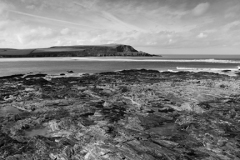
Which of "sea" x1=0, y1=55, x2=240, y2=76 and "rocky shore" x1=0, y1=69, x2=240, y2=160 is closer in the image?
"rocky shore" x1=0, y1=69, x2=240, y2=160

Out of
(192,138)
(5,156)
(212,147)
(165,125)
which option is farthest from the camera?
(165,125)

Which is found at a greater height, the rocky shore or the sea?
the sea

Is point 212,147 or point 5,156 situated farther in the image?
point 212,147

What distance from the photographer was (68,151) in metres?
9.27

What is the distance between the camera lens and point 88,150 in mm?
9344

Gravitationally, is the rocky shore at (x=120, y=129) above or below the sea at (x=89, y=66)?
below

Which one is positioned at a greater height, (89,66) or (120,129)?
(89,66)

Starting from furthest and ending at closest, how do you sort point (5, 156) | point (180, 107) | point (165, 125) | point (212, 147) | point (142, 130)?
point (180, 107) < point (165, 125) < point (142, 130) < point (212, 147) < point (5, 156)

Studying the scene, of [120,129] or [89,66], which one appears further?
[89,66]

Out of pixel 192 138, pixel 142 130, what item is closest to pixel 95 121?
pixel 142 130

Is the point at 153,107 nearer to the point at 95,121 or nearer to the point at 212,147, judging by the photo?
the point at 95,121

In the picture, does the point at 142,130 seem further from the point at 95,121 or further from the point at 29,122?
the point at 29,122

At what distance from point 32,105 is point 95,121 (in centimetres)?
858

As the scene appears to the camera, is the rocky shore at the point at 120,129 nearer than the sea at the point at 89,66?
Yes
